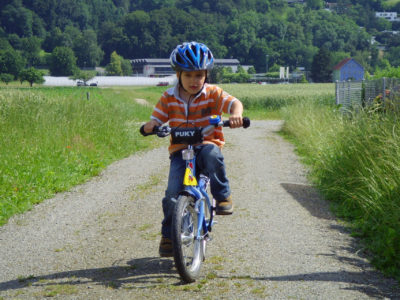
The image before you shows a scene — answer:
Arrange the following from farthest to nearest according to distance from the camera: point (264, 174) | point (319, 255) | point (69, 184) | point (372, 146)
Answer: point (264, 174)
point (69, 184)
point (372, 146)
point (319, 255)

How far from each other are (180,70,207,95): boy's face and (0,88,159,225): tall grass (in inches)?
135

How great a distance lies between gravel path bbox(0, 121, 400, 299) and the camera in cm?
429

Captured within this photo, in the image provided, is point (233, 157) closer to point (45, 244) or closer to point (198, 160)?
point (45, 244)

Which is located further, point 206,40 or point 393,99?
point 206,40

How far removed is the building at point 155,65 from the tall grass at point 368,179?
16479cm

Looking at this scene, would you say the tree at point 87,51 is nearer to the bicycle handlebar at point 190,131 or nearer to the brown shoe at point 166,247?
the brown shoe at point 166,247

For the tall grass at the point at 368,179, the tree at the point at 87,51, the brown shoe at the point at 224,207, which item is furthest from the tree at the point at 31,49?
the brown shoe at the point at 224,207

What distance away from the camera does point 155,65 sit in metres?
178

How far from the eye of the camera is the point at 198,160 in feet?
14.9

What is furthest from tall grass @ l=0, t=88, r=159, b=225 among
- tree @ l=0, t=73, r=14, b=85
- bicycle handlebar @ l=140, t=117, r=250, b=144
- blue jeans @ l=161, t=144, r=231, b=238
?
tree @ l=0, t=73, r=14, b=85

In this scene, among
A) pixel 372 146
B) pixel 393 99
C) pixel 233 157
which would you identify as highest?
pixel 393 99

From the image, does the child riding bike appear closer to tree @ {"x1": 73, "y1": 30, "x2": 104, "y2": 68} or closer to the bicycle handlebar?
the bicycle handlebar

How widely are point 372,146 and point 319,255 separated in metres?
2.55

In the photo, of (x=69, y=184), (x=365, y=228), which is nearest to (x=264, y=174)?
(x=69, y=184)
